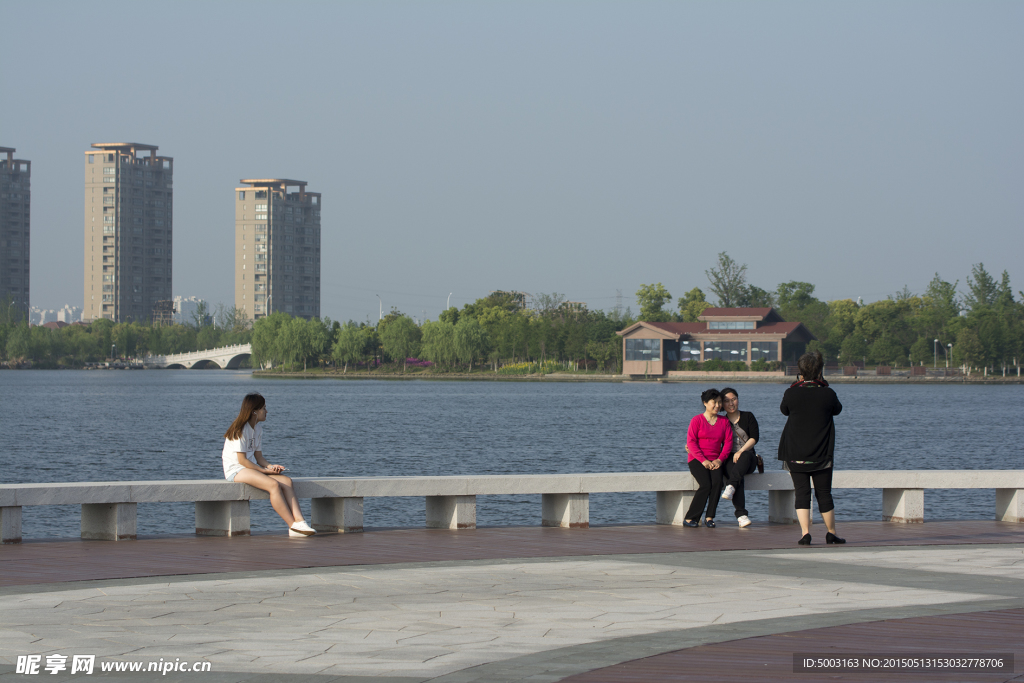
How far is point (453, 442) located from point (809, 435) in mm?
40185

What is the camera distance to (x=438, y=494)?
11.4 m

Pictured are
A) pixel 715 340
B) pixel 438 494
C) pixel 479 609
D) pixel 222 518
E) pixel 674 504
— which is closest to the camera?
pixel 479 609

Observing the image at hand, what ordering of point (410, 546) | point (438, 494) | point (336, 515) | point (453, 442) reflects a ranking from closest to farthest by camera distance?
Result: 1. point (410, 546)
2. point (336, 515)
3. point (438, 494)
4. point (453, 442)

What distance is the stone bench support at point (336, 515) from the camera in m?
11.2

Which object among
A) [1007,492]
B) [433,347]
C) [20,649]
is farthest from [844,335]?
[20,649]

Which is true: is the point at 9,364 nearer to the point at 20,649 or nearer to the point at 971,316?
the point at 971,316

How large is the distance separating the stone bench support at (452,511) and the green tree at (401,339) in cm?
14314

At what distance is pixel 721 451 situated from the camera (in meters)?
11.8

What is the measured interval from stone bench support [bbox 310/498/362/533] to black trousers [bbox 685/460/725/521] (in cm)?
363

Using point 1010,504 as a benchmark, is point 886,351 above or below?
above

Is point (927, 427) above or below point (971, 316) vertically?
below

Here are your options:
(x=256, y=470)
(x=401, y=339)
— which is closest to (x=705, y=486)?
(x=256, y=470)

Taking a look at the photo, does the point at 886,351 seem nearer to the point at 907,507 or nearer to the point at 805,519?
the point at 907,507

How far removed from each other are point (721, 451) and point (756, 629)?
5327 mm
